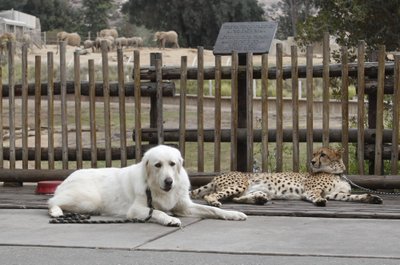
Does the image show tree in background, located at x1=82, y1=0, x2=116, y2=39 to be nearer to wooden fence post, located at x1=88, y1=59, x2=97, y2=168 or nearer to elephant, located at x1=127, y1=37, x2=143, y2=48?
elephant, located at x1=127, y1=37, x2=143, y2=48

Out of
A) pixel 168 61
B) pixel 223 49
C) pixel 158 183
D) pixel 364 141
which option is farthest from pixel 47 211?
pixel 168 61

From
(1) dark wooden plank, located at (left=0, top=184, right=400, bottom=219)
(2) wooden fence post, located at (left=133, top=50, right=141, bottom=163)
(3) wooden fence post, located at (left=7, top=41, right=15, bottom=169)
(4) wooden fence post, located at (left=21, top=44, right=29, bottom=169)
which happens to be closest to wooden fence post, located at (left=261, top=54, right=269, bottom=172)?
(1) dark wooden plank, located at (left=0, top=184, right=400, bottom=219)

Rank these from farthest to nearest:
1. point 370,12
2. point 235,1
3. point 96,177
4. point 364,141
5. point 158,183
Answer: point 235,1
point 370,12
point 364,141
point 96,177
point 158,183

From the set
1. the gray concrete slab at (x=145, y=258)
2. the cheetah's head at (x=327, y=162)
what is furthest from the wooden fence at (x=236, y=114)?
the gray concrete slab at (x=145, y=258)

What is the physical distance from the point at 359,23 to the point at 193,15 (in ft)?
177

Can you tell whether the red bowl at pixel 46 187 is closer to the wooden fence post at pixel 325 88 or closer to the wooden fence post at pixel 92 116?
the wooden fence post at pixel 92 116

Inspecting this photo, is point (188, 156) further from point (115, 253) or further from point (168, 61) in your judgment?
point (168, 61)

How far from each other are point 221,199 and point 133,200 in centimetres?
153

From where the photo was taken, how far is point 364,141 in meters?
11.0

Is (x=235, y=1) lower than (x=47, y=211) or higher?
higher

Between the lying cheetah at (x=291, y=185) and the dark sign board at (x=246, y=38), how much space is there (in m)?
1.77

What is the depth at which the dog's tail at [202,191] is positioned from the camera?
10188mm

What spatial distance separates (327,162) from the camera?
10219 millimetres

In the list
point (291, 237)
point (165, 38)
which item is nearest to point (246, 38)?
point (291, 237)
